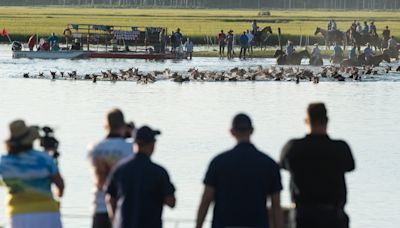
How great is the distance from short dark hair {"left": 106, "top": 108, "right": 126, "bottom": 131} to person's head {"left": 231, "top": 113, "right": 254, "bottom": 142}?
3.72ft

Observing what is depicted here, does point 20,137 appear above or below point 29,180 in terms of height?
above

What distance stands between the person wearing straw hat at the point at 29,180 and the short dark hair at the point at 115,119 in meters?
0.65

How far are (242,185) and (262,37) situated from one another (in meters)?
75.2

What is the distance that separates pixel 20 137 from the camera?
452 inches

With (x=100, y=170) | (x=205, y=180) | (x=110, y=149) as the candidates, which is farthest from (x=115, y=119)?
(x=205, y=180)

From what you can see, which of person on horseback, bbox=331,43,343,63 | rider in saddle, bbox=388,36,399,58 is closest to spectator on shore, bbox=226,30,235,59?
person on horseback, bbox=331,43,343,63

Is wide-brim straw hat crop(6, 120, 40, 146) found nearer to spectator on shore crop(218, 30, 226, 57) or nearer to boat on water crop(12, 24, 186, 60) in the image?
boat on water crop(12, 24, 186, 60)

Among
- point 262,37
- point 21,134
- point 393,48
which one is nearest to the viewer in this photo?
point 21,134

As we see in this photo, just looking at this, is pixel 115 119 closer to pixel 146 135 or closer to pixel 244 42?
pixel 146 135

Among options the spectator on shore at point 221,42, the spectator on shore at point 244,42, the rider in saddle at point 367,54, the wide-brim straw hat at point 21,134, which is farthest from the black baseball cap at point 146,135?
the spectator on shore at point 244,42

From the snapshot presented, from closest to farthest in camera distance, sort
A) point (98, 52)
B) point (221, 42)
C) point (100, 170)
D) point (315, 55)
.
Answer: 1. point (100, 170)
2. point (315, 55)
3. point (98, 52)
4. point (221, 42)

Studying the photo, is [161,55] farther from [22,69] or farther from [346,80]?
[346,80]

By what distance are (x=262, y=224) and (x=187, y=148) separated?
22109 mm

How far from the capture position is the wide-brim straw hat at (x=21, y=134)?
A: 448 inches
